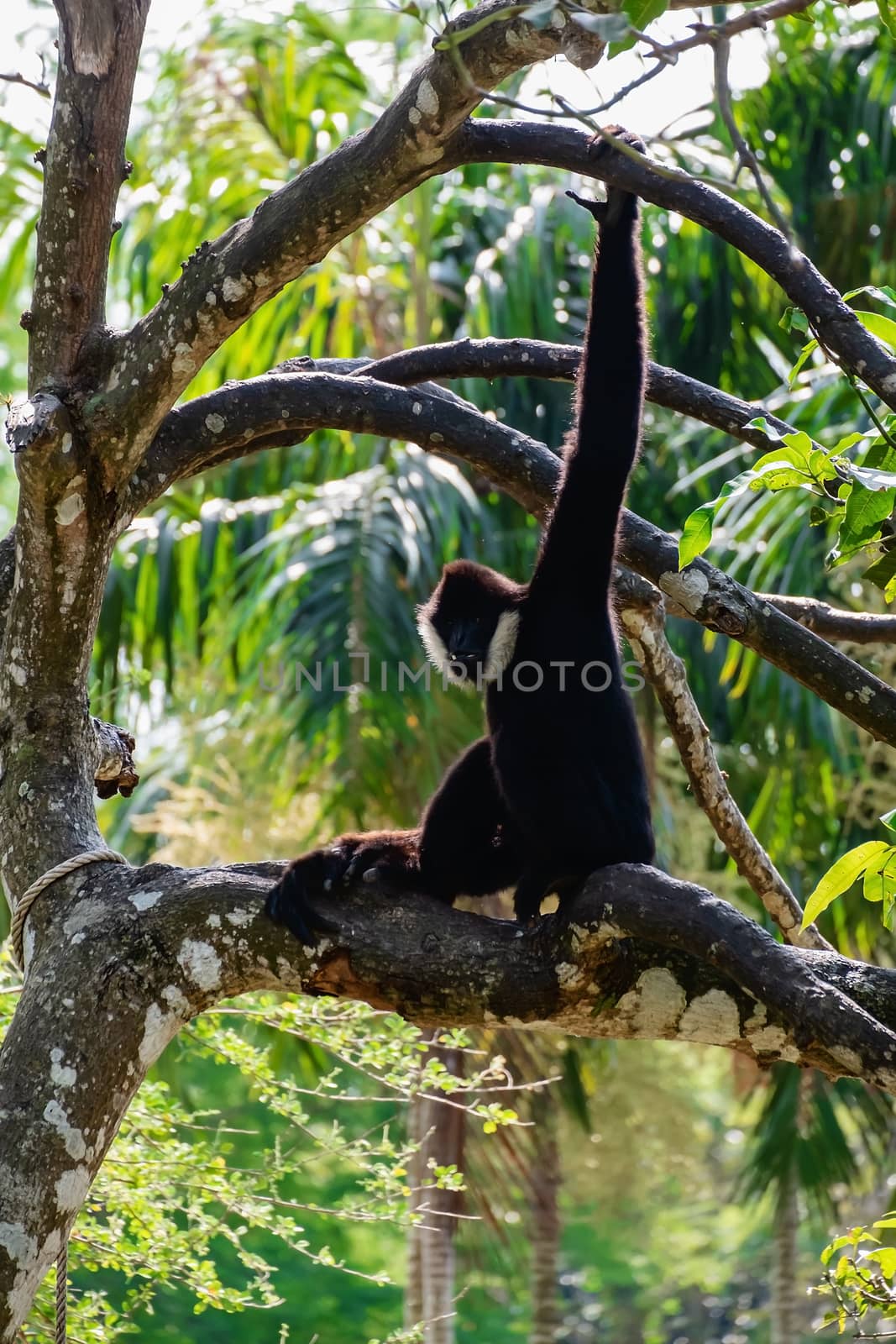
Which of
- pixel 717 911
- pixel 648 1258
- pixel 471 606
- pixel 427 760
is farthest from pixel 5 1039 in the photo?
pixel 648 1258

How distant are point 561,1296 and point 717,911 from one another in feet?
72.4

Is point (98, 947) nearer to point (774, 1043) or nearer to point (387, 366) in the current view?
point (774, 1043)

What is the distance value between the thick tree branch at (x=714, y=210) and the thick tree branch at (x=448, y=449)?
935mm

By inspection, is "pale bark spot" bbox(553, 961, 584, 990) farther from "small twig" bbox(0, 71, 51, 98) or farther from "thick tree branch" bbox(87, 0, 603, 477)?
"small twig" bbox(0, 71, 51, 98)

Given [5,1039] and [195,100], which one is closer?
[5,1039]

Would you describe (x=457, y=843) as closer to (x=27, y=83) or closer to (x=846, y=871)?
(x=846, y=871)

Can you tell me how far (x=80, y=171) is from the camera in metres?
3.55

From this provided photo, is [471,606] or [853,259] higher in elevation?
[853,259]

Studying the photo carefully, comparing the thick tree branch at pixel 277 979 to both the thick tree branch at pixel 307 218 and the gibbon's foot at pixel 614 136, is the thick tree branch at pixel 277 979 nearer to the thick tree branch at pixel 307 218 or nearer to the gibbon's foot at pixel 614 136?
the thick tree branch at pixel 307 218

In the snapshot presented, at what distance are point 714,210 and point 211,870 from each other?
2.08 m

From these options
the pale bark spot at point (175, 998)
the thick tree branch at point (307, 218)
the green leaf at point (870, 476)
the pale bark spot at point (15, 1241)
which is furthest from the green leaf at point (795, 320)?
the pale bark spot at point (15, 1241)

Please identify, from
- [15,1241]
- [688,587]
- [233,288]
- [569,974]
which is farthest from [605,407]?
[15,1241]

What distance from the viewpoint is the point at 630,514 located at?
4129 mm

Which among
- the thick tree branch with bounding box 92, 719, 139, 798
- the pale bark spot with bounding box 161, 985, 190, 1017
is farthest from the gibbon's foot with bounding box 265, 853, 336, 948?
the thick tree branch with bounding box 92, 719, 139, 798
